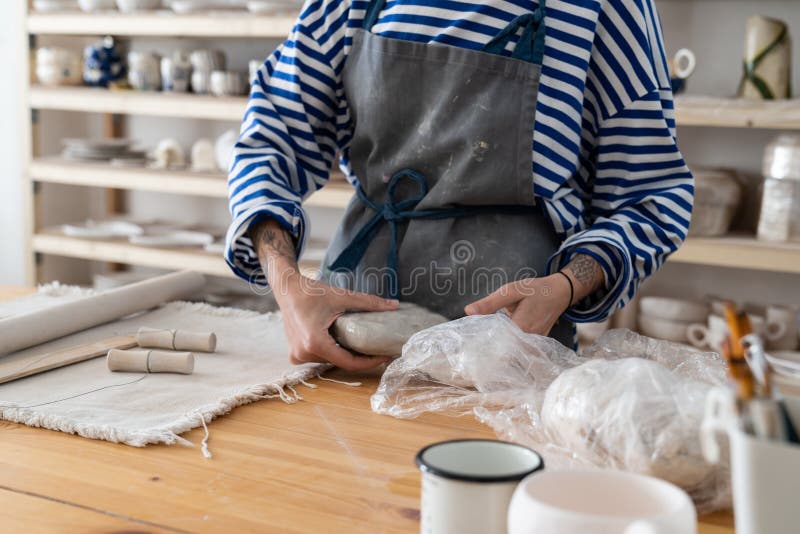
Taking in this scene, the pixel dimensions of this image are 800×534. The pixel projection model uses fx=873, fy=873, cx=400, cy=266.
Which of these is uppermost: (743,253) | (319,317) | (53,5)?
(53,5)

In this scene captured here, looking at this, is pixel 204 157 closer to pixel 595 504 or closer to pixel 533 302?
pixel 533 302

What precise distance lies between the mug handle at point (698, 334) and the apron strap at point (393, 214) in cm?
126

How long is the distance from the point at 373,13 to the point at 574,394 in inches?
26.3

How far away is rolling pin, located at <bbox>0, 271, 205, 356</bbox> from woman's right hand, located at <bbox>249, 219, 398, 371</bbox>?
0.23 m

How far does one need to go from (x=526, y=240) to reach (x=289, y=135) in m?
0.37

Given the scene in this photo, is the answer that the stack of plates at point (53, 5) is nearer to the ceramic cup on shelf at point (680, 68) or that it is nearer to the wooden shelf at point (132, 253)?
the wooden shelf at point (132, 253)

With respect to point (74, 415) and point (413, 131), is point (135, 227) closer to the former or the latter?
point (413, 131)

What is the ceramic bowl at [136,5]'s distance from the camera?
112 inches

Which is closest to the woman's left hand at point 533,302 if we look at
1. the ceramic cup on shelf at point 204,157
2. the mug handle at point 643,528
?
the mug handle at point 643,528

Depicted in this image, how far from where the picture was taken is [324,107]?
1250mm

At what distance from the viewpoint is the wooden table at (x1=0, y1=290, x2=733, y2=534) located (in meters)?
0.63

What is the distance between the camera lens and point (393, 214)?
1192 millimetres

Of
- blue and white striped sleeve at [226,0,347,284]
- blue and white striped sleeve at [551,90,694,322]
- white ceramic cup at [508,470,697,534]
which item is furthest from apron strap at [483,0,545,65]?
white ceramic cup at [508,470,697,534]

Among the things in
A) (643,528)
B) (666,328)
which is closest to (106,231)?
(666,328)
